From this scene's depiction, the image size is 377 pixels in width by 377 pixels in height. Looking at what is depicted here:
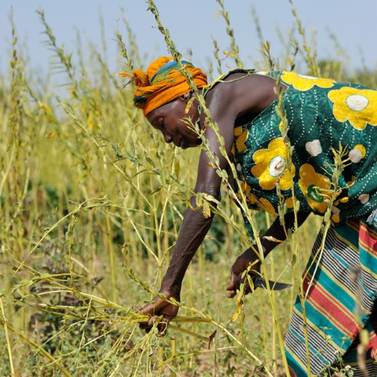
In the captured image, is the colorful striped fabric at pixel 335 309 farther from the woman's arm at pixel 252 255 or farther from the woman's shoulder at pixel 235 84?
the woman's shoulder at pixel 235 84

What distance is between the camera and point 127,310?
1815mm

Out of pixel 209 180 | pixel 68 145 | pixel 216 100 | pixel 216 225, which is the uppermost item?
pixel 216 100

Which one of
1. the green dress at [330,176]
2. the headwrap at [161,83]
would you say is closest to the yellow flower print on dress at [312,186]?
the green dress at [330,176]

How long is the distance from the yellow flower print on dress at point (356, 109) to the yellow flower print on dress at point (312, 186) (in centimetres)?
15

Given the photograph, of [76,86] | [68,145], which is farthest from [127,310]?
[68,145]

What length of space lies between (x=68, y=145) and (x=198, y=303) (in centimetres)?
91

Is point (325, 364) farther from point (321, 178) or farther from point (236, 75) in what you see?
point (236, 75)

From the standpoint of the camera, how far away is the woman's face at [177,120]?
2.08 m

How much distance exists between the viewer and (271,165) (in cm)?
206

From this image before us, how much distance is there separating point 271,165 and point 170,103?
293 millimetres

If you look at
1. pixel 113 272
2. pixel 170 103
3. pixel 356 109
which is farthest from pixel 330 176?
pixel 113 272

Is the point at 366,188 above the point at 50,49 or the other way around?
the other way around

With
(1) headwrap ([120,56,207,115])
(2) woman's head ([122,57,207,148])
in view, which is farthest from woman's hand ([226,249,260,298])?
(1) headwrap ([120,56,207,115])

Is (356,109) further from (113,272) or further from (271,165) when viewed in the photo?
(113,272)
